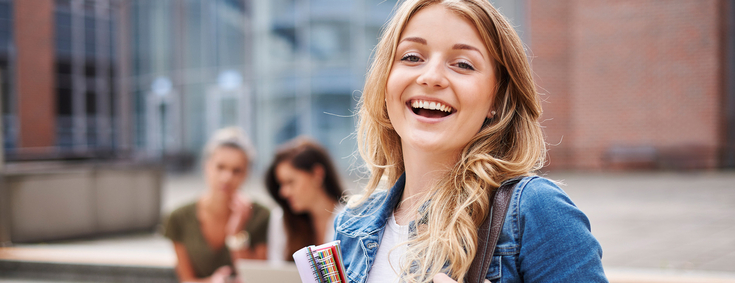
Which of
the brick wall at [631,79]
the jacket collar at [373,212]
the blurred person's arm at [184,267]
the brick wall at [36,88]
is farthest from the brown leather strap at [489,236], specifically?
the brick wall at [36,88]

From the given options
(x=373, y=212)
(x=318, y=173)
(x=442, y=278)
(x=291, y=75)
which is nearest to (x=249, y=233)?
(x=318, y=173)

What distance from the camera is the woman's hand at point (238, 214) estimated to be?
3975mm

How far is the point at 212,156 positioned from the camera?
13.8ft

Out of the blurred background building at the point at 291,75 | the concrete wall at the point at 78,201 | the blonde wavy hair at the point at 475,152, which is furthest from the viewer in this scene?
the blurred background building at the point at 291,75

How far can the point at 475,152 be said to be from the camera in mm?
1229

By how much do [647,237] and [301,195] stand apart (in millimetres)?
3969

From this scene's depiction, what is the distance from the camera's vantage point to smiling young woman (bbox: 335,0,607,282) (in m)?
1.05

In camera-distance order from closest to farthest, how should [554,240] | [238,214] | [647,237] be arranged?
[554,240]
[238,214]
[647,237]

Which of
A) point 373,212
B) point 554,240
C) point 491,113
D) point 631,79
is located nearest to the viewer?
point 554,240

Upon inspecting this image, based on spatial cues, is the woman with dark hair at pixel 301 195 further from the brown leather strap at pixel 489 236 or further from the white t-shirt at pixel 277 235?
the brown leather strap at pixel 489 236

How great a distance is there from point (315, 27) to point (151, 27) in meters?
7.42

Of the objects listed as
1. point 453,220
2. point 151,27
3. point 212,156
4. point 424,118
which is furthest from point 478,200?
point 151,27

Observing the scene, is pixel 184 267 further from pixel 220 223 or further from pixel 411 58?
pixel 411 58

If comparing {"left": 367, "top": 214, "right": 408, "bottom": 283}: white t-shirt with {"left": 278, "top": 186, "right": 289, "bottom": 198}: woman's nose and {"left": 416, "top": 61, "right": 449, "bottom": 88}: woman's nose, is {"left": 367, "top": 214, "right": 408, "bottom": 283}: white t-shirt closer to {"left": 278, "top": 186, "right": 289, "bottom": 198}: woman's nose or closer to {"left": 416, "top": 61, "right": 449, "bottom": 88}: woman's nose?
{"left": 416, "top": 61, "right": 449, "bottom": 88}: woman's nose
